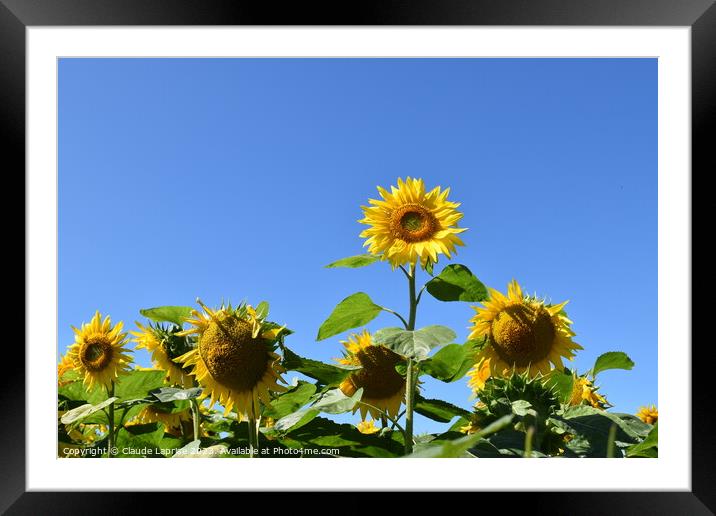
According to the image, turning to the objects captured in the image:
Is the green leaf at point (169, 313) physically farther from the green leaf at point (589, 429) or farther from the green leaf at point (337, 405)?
the green leaf at point (589, 429)

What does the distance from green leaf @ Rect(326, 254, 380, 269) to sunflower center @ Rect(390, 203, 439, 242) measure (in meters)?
0.18

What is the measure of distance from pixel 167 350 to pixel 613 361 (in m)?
1.92

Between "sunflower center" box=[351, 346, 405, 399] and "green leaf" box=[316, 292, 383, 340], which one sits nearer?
"green leaf" box=[316, 292, 383, 340]

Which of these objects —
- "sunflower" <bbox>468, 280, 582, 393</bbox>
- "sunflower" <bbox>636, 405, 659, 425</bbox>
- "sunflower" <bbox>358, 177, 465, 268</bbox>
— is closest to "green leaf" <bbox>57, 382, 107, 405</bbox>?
"sunflower" <bbox>358, 177, 465, 268</bbox>

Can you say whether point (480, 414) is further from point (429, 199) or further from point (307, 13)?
point (307, 13)

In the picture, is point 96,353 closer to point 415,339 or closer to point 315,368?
point 315,368

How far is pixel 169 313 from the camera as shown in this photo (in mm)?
2338

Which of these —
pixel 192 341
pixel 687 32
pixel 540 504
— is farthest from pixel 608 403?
pixel 192 341

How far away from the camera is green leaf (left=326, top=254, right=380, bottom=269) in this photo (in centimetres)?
221

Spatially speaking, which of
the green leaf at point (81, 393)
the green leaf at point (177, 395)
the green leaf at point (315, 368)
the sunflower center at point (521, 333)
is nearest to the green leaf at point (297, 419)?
the green leaf at point (315, 368)

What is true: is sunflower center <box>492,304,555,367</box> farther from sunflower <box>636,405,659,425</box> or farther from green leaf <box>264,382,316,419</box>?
sunflower <box>636,405,659,425</box>

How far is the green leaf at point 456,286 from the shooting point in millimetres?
2137

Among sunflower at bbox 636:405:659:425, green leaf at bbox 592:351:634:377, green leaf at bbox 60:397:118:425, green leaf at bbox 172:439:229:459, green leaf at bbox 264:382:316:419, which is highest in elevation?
green leaf at bbox 592:351:634:377

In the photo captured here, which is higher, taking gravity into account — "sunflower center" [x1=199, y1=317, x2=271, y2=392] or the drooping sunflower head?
"sunflower center" [x1=199, y1=317, x2=271, y2=392]
